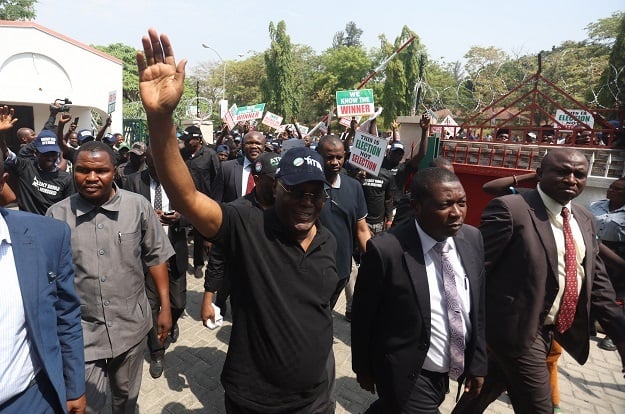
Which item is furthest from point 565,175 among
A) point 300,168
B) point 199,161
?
point 199,161

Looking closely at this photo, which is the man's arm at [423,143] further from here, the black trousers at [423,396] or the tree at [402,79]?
the tree at [402,79]

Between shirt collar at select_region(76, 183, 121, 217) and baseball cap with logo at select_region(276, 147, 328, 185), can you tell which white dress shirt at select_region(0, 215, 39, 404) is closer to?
shirt collar at select_region(76, 183, 121, 217)

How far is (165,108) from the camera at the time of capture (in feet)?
4.92

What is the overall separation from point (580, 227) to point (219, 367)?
3370mm

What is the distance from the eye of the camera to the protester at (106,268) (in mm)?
2314

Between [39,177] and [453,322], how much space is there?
165 inches

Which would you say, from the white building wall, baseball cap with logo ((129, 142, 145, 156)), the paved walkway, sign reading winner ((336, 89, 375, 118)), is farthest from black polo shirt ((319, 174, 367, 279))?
the white building wall

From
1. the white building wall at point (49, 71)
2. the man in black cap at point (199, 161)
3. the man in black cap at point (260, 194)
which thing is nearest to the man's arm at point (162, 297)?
the man in black cap at point (260, 194)

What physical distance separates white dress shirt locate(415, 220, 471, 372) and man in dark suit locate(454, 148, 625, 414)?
577 mm

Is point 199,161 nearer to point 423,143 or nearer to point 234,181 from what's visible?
point 234,181

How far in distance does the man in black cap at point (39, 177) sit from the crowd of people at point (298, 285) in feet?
1.91

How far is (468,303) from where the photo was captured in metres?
2.27

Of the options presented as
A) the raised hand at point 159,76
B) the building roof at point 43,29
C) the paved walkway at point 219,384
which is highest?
the building roof at point 43,29

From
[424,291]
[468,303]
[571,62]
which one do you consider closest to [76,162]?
[424,291]
